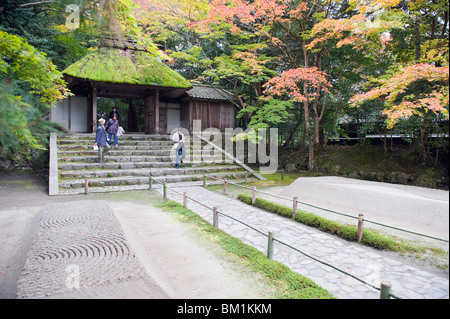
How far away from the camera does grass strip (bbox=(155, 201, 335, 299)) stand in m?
3.01

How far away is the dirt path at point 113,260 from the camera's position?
9.96 ft

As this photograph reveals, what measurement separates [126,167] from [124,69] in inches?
231

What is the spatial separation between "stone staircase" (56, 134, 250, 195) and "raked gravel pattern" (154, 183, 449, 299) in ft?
11.8

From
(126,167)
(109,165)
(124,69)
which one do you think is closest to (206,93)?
(124,69)

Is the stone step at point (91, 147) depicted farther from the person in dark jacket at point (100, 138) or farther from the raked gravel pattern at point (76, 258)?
the raked gravel pattern at point (76, 258)

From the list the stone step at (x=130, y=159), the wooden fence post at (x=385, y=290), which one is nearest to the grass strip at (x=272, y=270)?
the wooden fence post at (x=385, y=290)

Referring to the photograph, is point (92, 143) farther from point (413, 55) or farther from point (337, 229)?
point (413, 55)

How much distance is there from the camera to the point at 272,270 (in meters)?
3.56

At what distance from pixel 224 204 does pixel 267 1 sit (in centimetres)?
794

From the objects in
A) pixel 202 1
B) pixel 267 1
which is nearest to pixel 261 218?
pixel 267 1

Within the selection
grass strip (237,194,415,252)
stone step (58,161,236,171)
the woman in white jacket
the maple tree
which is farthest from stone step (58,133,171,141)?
the maple tree

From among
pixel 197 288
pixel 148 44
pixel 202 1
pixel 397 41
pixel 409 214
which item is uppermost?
pixel 202 1

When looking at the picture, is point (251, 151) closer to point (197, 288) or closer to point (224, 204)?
point (224, 204)

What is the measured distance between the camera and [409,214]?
164cm
